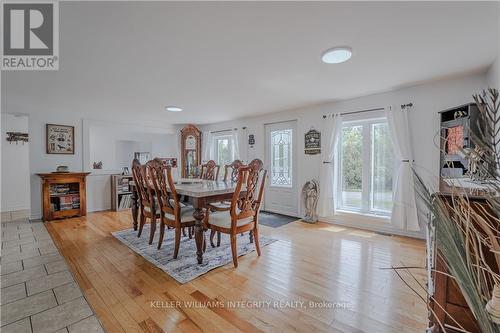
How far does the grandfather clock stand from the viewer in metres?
6.04

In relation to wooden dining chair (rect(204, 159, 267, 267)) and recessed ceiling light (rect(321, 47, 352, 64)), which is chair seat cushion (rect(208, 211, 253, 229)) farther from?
recessed ceiling light (rect(321, 47, 352, 64))

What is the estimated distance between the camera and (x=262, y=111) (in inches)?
178


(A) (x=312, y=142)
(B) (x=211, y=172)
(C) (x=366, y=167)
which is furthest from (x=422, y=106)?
(B) (x=211, y=172)

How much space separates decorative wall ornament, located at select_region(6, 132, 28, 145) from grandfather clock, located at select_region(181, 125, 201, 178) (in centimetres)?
342

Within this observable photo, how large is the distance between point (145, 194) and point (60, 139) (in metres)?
2.89

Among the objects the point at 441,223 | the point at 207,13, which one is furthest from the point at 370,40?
the point at 441,223

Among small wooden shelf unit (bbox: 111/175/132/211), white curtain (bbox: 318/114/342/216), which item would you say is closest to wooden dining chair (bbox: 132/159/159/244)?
small wooden shelf unit (bbox: 111/175/132/211)

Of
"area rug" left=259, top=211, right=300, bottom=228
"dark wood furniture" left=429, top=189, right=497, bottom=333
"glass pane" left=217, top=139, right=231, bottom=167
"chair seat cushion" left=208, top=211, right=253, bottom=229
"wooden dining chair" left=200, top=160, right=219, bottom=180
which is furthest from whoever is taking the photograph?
"glass pane" left=217, top=139, right=231, bottom=167

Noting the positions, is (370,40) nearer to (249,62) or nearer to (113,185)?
(249,62)

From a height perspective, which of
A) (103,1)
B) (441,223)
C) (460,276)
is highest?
(103,1)

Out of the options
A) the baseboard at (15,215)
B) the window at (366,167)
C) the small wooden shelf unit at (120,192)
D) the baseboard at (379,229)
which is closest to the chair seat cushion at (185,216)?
the baseboard at (379,229)

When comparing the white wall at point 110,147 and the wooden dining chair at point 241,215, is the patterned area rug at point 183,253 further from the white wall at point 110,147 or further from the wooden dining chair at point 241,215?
the white wall at point 110,147

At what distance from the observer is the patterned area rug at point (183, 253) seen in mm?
2201

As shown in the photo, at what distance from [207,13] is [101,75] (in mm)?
1826
